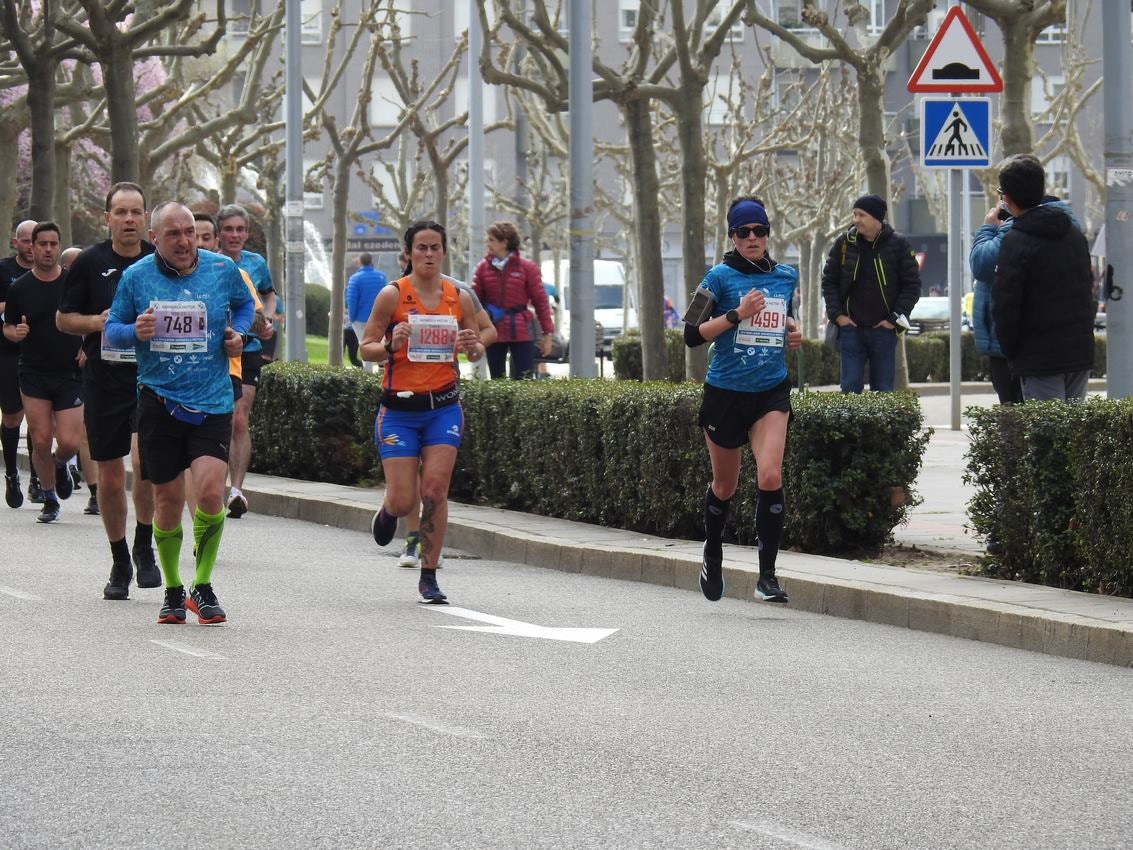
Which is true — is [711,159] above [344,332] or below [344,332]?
above

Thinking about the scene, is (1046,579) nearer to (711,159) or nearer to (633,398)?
(633,398)

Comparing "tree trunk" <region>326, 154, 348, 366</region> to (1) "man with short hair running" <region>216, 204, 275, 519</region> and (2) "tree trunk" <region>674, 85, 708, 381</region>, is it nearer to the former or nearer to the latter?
(2) "tree trunk" <region>674, 85, 708, 381</region>

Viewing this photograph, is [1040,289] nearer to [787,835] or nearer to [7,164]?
[787,835]

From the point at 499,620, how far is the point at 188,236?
213cm

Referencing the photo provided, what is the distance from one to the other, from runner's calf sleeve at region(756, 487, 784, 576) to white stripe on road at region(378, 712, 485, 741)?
3.34 metres

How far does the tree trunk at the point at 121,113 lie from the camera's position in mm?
21484

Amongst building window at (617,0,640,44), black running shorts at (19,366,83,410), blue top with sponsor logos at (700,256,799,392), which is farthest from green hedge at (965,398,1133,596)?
building window at (617,0,640,44)

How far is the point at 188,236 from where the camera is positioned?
30.7 feet

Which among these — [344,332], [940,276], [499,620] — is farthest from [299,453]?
[940,276]

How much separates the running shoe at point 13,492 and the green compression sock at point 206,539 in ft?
20.0

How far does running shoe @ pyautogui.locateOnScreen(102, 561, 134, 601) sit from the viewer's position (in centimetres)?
1016

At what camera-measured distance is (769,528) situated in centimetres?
1007

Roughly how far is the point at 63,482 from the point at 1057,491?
26.9ft

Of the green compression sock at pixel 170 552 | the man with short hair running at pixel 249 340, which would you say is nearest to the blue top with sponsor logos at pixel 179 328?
the green compression sock at pixel 170 552
